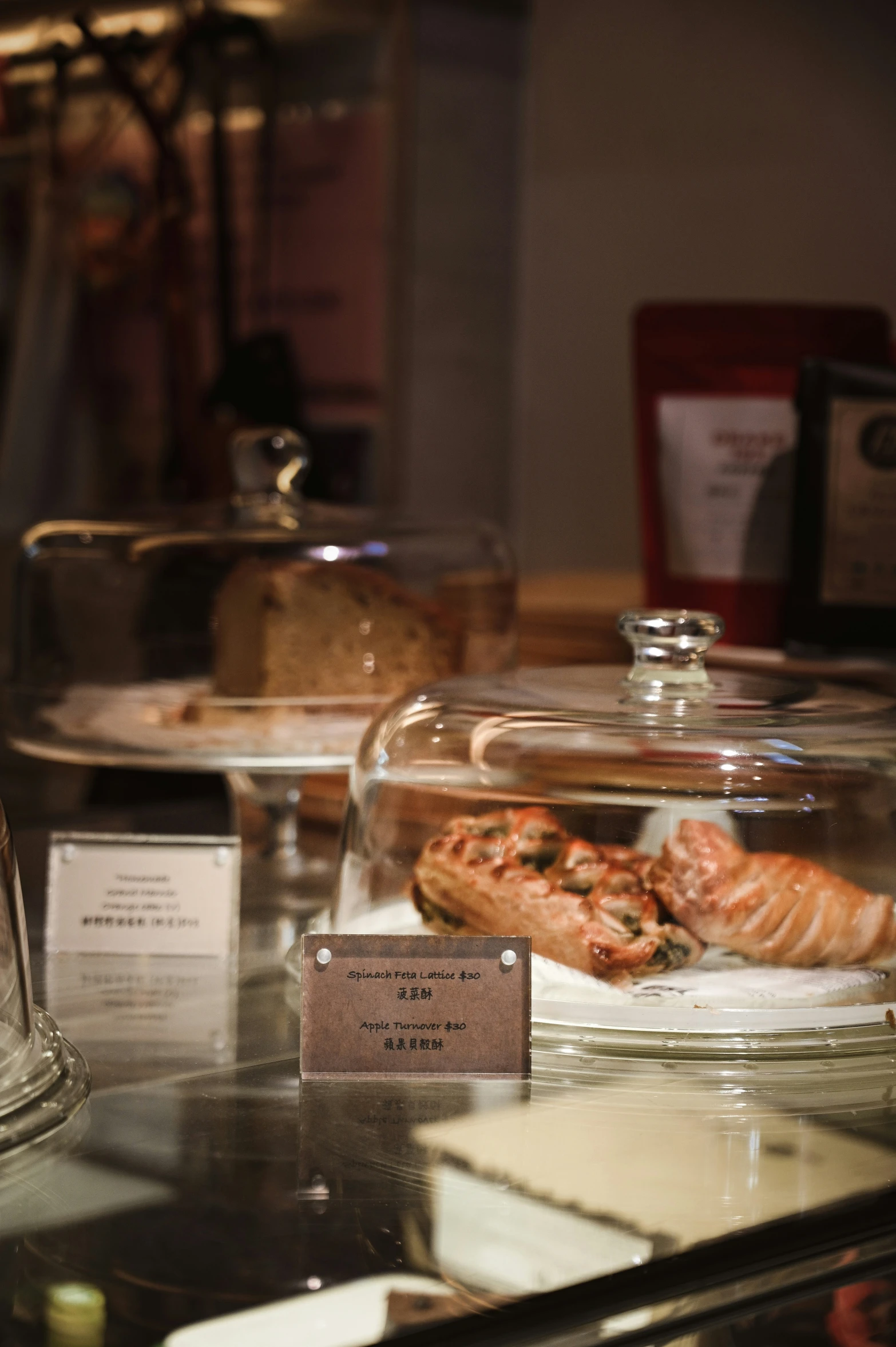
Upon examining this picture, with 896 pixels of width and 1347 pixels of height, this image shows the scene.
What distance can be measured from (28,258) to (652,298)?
1.32 m

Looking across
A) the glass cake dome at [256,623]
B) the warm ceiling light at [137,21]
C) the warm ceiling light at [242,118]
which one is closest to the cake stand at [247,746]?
the glass cake dome at [256,623]

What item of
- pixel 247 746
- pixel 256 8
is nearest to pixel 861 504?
pixel 247 746

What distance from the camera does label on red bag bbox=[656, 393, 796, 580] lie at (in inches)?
58.3

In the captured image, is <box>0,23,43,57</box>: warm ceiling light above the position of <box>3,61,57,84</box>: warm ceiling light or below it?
above

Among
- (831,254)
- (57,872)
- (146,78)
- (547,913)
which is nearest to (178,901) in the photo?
(57,872)

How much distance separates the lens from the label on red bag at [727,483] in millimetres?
1481

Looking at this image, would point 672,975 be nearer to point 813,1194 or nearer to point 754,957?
point 754,957

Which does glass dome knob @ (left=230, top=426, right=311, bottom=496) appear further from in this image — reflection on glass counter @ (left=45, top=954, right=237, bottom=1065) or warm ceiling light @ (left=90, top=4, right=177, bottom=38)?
warm ceiling light @ (left=90, top=4, right=177, bottom=38)

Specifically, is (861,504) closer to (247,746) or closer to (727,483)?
(727,483)

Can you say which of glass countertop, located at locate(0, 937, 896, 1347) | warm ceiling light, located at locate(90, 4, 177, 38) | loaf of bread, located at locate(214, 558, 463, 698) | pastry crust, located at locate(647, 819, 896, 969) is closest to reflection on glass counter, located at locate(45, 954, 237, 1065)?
glass countertop, located at locate(0, 937, 896, 1347)

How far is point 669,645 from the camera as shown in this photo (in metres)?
0.88

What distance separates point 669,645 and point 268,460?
Answer: 58 cm

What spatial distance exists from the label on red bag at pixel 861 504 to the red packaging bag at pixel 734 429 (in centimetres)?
10

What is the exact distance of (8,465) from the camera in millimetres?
3068
